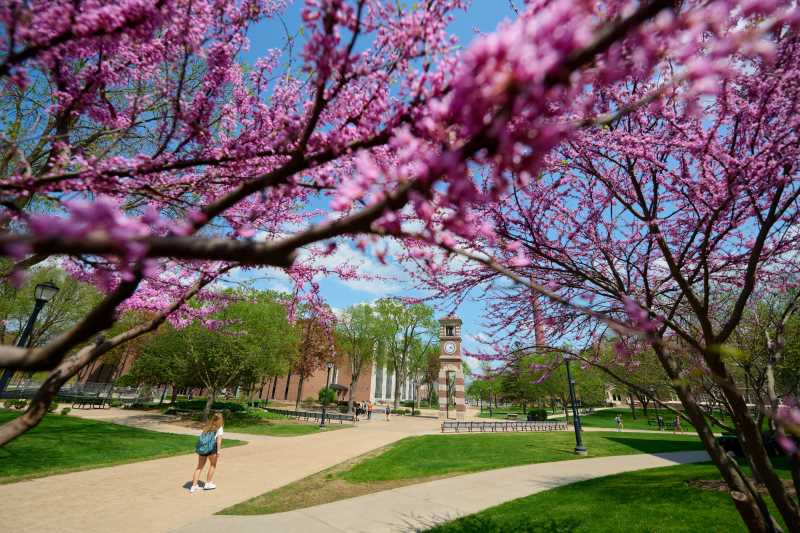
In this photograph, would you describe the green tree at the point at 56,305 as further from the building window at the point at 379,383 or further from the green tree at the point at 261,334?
the building window at the point at 379,383

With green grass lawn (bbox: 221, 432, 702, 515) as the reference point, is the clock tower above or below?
above

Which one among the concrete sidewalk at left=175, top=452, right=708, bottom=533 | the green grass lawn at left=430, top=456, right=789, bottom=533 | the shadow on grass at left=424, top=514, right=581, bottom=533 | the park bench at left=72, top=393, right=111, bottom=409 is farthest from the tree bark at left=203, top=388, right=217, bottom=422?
the green grass lawn at left=430, top=456, right=789, bottom=533

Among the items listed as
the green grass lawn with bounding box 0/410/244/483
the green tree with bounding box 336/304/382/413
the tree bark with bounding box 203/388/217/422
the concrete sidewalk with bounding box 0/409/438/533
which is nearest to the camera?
the concrete sidewalk with bounding box 0/409/438/533

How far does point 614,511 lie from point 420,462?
691 centimetres

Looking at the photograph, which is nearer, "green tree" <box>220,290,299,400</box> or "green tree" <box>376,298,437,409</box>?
"green tree" <box>220,290,299,400</box>

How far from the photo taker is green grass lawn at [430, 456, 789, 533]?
21.9 feet

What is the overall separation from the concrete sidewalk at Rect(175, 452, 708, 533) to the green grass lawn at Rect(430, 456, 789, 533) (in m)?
Result: 0.53

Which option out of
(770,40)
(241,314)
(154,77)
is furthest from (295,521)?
(241,314)

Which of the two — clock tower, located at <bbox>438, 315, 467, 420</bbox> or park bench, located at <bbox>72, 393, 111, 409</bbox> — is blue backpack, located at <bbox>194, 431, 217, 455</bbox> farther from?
clock tower, located at <bbox>438, 315, 467, 420</bbox>

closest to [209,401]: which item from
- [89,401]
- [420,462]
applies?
[89,401]

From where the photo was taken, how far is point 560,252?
5262 mm

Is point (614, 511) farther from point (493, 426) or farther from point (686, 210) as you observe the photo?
point (493, 426)

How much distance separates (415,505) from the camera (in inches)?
316

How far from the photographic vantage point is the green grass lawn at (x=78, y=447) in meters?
9.49
